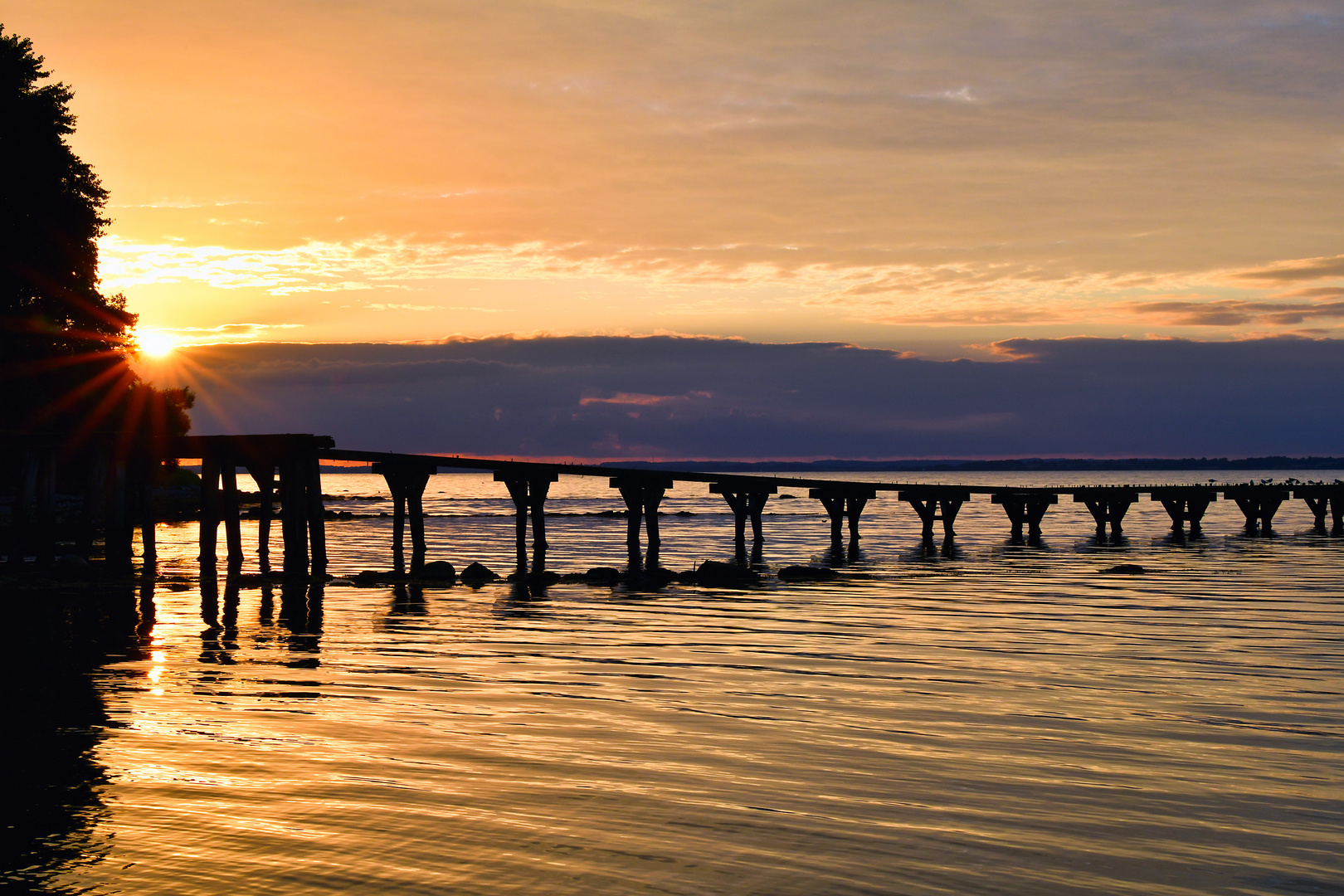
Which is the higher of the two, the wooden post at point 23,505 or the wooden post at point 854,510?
the wooden post at point 23,505

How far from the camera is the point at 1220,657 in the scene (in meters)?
15.8

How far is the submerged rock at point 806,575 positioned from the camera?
3078 centimetres

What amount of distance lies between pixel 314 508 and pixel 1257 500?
54439 millimetres

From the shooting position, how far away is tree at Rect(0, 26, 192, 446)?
30.3 metres

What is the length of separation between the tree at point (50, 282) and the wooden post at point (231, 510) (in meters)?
2.67

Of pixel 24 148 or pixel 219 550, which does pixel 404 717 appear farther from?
pixel 219 550

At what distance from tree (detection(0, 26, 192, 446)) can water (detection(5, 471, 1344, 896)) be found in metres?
16.2

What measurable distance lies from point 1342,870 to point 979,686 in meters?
6.55

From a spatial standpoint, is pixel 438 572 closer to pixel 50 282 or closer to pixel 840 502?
pixel 50 282

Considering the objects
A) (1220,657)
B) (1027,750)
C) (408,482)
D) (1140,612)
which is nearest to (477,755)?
(1027,750)

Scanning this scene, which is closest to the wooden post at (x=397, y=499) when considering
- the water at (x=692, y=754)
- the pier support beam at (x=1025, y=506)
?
the water at (x=692, y=754)

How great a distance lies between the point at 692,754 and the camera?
9.85 meters

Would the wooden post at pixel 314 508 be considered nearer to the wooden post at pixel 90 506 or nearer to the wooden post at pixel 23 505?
the wooden post at pixel 90 506

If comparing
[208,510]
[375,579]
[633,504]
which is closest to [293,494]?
[208,510]
